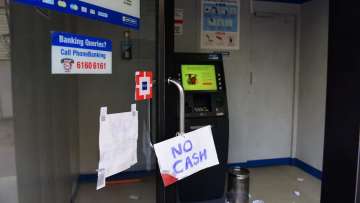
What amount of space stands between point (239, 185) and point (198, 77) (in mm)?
1110

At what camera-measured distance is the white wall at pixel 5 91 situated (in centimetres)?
114

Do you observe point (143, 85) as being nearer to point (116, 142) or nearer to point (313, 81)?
point (116, 142)

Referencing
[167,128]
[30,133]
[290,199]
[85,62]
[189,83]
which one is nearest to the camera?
[85,62]

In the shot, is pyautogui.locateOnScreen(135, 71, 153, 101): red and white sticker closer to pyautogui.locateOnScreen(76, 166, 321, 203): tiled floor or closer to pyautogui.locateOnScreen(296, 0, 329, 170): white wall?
pyautogui.locateOnScreen(76, 166, 321, 203): tiled floor

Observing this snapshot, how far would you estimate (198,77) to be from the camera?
281cm

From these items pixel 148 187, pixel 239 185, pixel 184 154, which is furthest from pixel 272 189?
pixel 184 154

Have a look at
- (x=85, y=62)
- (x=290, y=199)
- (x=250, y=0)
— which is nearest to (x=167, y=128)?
(x=85, y=62)

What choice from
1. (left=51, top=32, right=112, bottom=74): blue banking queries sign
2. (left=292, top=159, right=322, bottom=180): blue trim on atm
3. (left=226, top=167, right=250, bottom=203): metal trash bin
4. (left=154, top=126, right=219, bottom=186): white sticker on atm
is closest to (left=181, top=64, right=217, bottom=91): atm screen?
(left=226, top=167, right=250, bottom=203): metal trash bin

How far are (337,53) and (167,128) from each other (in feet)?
3.25

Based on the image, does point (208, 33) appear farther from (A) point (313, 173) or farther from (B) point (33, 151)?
(B) point (33, 151)

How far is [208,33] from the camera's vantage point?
352 cm

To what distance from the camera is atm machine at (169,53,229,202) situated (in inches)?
109

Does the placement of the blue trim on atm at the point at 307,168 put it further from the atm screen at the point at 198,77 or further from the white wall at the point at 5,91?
the white wall at the point at 5,91

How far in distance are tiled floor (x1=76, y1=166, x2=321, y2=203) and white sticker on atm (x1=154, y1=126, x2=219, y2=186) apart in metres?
0.45
